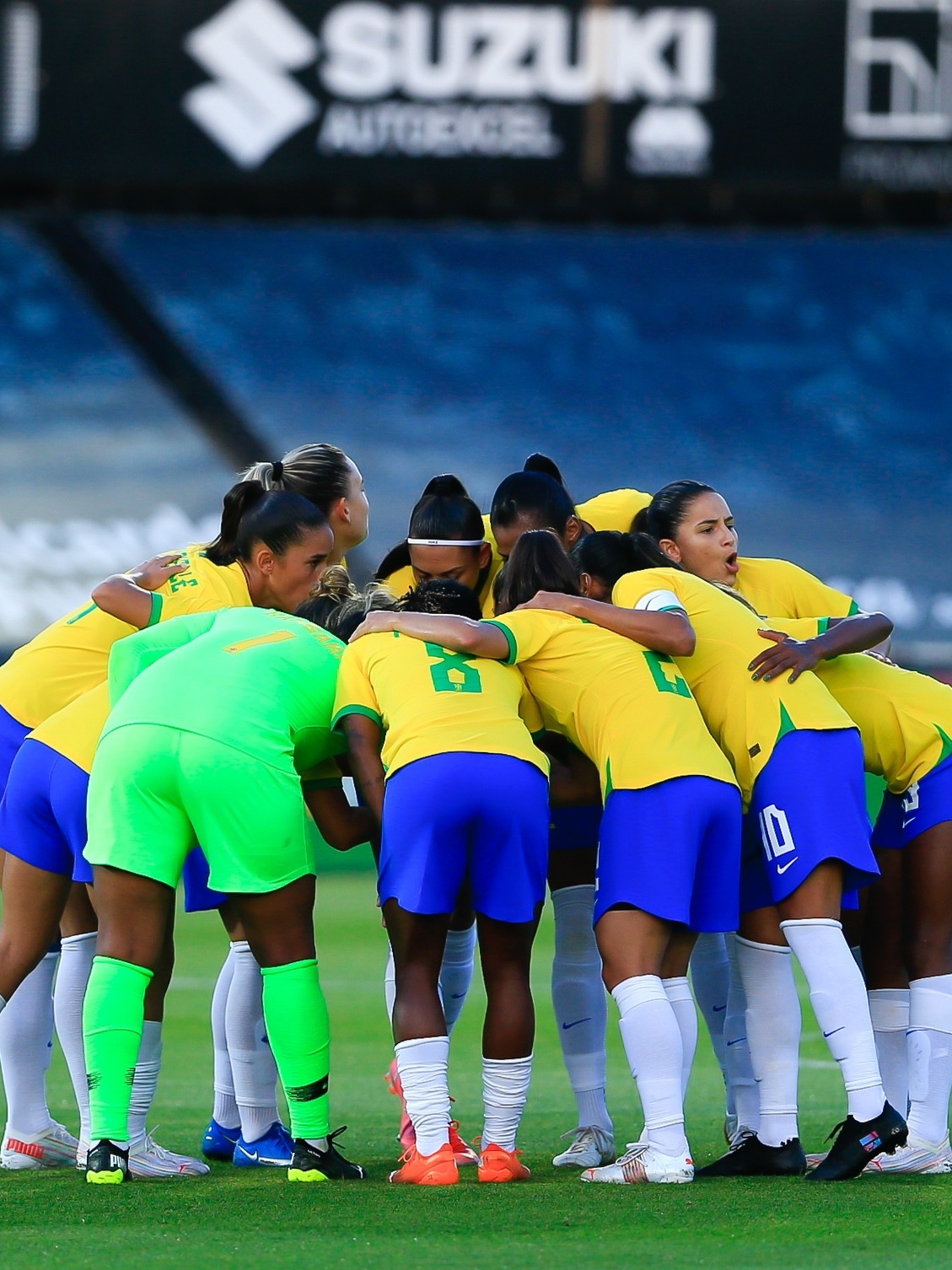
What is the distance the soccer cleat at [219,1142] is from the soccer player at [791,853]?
1.35m

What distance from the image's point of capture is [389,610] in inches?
189

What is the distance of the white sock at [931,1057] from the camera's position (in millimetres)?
4488

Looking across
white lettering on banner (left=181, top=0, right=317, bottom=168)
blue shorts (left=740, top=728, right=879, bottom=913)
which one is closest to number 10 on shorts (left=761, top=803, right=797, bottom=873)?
blue shorts (left=740, top=728, right=879, bottom=913)

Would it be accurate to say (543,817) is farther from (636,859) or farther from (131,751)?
(131,751)

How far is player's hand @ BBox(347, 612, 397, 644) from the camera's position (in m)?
4.62

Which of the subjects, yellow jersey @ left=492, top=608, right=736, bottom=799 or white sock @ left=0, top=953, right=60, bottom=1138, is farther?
white sock @ left=0, top=953, right=60, bottom=1138

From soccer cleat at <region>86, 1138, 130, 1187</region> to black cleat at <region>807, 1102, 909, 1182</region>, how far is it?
1693 millimetres

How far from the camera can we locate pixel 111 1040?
4180 mm

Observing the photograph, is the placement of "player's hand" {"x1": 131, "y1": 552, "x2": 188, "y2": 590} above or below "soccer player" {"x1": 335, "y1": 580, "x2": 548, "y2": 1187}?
above

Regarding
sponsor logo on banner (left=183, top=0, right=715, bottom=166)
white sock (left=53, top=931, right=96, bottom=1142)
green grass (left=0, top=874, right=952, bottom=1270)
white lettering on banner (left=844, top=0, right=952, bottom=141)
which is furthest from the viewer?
sponsor logo on banner (left=183, top=0, right=715, bottom=166)

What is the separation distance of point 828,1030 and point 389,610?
5.28 feet

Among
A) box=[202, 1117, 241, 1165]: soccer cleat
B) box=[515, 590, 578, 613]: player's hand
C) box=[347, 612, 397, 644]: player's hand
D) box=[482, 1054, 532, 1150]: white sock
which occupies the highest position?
box=[515, 590, 578, 613]: player's hand

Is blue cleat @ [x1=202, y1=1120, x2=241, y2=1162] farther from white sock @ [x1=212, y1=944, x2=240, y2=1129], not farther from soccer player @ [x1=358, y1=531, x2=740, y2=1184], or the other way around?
soccer player @ [x1=358, y1=531, x2=740, y2=1184]

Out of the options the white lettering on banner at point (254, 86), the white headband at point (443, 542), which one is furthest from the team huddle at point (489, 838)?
the white lettering on banner at point (254, 86)
